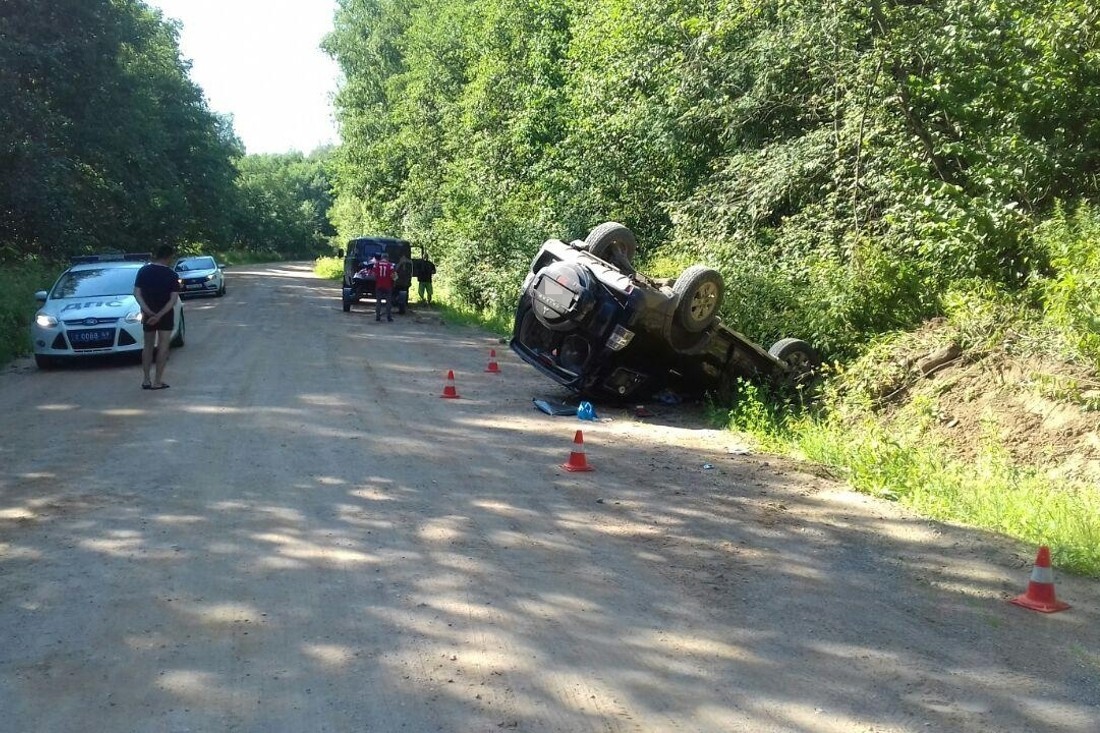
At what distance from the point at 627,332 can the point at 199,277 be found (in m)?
26.4

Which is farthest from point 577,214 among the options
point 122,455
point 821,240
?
point 122,455

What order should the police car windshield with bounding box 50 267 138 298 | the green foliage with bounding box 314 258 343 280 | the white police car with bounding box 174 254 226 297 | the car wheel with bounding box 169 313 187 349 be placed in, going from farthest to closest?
the green foliage with bounding box 314 258 343 280 → the white police car with bounding box 174 254 226 297 → the car wheel with bounding box 169 313 187 349 → the police car windshield with bounding box 50 267 138 298

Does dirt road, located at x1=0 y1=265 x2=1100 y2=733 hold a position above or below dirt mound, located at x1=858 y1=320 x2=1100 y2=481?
below

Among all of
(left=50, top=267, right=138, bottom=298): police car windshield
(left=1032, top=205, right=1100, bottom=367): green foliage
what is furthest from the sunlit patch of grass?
(left=50, top=267, right=138, bottom=298): police car windshield

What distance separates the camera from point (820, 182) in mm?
14789

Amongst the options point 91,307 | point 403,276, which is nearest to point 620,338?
point 91,307

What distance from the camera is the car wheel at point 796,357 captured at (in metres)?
11.7

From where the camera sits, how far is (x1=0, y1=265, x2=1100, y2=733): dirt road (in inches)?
160

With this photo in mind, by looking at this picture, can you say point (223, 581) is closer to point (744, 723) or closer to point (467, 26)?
point (744, 723)

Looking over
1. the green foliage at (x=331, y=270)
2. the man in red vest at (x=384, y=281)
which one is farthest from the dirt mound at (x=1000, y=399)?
the green foliage at (x=331, y=270)

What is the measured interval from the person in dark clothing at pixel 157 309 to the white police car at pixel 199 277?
70.4 feet

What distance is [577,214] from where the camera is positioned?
819 inches

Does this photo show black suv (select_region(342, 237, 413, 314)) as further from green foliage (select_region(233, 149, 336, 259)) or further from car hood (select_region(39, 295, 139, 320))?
green foliage (select_region(233, 149, 336, 259))

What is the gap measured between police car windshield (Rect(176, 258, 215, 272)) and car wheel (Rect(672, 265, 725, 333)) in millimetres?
27007
